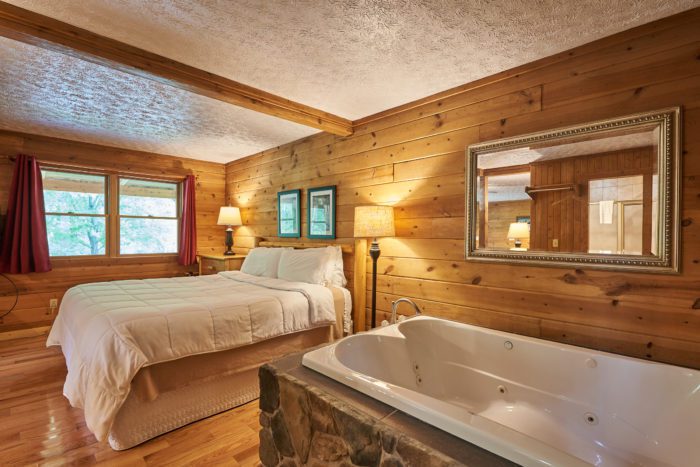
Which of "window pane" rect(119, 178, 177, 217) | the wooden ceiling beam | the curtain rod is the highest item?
the wooden ceiling beam

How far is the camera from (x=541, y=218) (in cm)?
205

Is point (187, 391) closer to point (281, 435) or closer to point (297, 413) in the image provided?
point (281, 435)

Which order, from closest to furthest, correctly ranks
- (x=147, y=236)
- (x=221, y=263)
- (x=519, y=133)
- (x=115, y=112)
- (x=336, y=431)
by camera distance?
(x=336, y=431), (x=519, y=133), (x=115, y=112), (x=221, y=263), (x=147, y=236)

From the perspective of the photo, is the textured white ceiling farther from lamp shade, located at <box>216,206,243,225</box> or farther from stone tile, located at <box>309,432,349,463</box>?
stone tile, located at <box>309,432,349,463</box>

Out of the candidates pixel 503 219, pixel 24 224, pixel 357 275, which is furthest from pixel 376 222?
pixel 24 224

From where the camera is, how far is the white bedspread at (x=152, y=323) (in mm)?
1796

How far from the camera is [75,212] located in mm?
4152

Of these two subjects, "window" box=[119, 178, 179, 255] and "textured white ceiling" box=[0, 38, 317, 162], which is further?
"window" box=[119, 178, 179, 255]

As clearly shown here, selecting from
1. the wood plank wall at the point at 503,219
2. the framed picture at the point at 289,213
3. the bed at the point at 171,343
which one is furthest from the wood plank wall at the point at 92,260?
the wood plank wall at the point at 503,219

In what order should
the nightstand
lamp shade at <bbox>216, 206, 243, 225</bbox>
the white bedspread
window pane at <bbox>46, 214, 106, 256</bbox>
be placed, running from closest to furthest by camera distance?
1. the white bedspread
2. window pane at <bbox>46, 214, 106, 256</bbox>
3. the nightstand
4. lamp shade at <bbox>216, 206, 243, 225</bbox>

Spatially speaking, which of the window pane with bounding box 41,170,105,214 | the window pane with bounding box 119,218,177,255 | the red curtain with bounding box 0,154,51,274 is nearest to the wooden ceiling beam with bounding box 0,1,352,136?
the red curtain with bounding box 0,154,51,274

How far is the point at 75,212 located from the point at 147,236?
84 centimetres

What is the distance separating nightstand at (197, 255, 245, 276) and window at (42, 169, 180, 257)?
68 centimetres

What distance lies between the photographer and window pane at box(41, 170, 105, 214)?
3998mm
